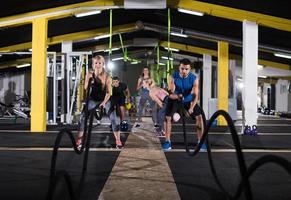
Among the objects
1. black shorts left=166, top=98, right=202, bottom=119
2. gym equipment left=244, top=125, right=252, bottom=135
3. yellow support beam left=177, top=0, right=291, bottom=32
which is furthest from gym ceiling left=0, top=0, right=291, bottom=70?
black shorts left=166, top=98, right=202, bottom=119

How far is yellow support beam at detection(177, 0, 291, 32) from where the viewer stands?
10.3 metres

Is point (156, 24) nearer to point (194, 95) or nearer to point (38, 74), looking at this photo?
point (38, 74)

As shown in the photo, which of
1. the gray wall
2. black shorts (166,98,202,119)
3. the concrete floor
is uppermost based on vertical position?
the gray wall

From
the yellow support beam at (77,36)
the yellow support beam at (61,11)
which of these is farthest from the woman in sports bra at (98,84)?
the yellow support beam at (77,36)

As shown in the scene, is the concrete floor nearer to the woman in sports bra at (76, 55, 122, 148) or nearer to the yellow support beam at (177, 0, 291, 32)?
the woman in sports bra at (76, 55, 122, 148)

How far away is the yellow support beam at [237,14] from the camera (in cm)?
1031

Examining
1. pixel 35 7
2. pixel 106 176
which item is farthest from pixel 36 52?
pixel 106 176

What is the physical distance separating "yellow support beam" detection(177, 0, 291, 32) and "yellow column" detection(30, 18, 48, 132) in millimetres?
3595

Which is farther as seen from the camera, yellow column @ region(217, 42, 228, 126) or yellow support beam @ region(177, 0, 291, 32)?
yellow column @ region(217, 42, 228, 126)

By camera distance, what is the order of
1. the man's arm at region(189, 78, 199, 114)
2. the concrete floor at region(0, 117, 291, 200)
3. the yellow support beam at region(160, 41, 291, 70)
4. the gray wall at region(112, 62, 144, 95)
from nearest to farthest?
the concrete floor at region(0, 117, 291, 200)
the man's arm at region(189, 78, 199, 114)
the yellow support beam at region(160, 41, 291, 70)
the gray wall at region(112, 62, 144, 95)

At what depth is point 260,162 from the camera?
2691 millimetres

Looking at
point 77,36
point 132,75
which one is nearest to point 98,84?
point 77,36

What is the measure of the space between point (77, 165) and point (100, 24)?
8.76m

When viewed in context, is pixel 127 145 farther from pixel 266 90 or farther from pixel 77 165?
pixel 266 90
